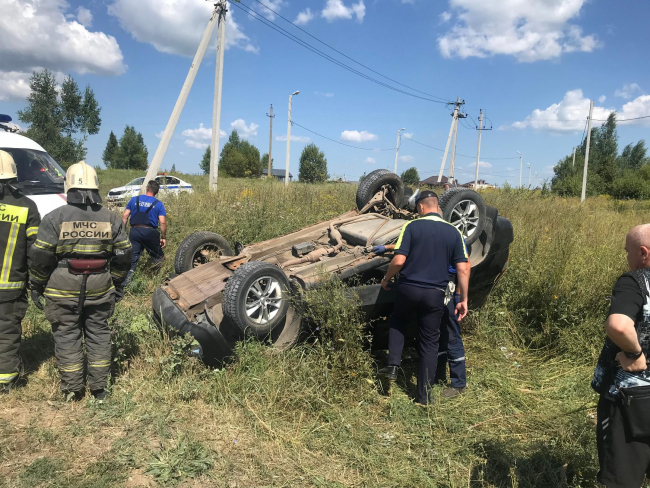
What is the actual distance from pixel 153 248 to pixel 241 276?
3381mm

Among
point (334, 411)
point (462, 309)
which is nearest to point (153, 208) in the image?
point (334, 411)

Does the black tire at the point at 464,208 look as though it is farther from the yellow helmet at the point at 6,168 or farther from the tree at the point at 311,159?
the tree at the point at 311,159

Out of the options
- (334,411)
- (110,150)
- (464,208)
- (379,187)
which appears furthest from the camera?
(110,150)

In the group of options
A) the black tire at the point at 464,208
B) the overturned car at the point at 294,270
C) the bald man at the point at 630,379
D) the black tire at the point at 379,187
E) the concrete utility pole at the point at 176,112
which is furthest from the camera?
the concrete utility pole at the point at 176,112

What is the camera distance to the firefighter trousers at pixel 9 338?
347 centimetres

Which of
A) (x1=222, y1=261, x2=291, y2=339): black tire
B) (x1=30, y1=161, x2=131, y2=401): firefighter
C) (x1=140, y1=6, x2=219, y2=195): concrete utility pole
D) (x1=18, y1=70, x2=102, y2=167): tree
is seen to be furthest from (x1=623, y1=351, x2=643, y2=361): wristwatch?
(x1=18, y1=70, x2=102, y2=167): tree

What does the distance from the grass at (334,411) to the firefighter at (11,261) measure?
0.31m

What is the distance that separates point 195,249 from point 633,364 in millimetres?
4520

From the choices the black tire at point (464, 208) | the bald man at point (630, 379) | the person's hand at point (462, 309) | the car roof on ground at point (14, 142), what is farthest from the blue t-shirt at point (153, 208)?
the bald man at point (630, 379)

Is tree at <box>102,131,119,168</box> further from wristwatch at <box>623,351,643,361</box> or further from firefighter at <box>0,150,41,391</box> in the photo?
wristwatch at <box>623,351,643,361</box>

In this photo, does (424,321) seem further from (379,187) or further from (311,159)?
(311,159)

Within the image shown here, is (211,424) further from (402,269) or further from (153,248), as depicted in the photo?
(153,248)

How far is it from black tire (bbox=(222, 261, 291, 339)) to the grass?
0.62ft

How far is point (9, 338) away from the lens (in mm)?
3500
